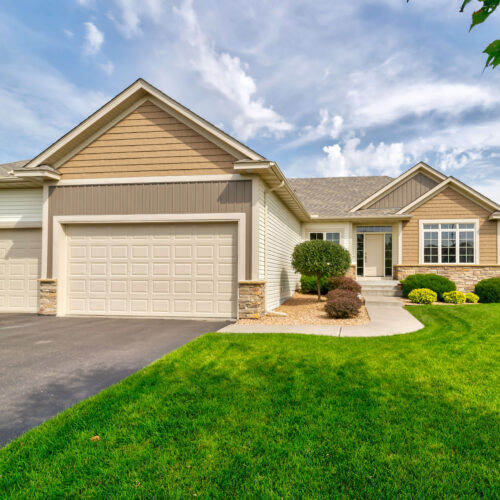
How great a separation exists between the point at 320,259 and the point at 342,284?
1.76 meters

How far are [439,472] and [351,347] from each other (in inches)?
135

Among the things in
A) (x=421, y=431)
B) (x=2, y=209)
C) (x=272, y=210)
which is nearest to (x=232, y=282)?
(x=272, y=210)

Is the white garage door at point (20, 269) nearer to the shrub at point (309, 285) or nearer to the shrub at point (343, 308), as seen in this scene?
the shrub at point (343, 308)

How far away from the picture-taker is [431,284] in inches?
531

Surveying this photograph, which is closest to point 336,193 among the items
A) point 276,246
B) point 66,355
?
point 276,246

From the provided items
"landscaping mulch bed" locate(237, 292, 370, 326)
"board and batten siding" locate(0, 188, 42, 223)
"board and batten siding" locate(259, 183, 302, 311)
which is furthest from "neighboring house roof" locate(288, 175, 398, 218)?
"board and batten siding" locate(0, 188, 42, 223)

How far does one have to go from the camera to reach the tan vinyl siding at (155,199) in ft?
29.4

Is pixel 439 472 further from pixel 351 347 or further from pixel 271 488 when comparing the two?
pixel 351 347

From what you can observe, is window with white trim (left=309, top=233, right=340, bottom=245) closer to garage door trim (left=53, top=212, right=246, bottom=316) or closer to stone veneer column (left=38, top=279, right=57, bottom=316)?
garage door trim (left=53, top=212, right=246, bottom=316)

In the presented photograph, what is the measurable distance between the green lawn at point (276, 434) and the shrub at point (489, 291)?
31.9ft

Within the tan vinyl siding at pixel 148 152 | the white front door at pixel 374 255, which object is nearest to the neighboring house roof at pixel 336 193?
the white front door at pixel 374 255

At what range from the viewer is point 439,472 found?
95.7 inches

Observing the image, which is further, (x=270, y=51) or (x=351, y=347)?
(x=270, y=51)

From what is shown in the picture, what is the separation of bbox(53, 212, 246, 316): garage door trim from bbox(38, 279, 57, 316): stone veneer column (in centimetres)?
12
